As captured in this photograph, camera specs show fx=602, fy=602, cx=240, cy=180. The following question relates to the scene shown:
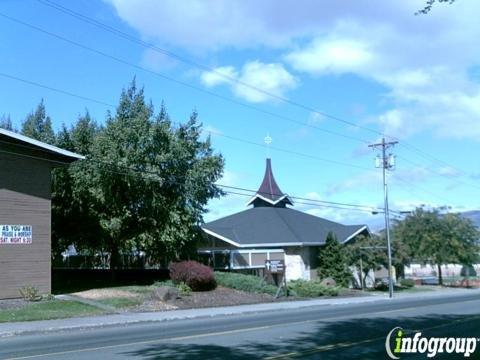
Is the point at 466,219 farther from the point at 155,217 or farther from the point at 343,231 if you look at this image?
the point at 155,217

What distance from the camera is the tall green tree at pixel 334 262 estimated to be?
44188 mm

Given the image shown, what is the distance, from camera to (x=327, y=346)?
12500mm

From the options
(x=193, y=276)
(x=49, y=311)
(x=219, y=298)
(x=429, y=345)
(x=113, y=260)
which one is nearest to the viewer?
(x=429, y=345)

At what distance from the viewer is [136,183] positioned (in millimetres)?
30922

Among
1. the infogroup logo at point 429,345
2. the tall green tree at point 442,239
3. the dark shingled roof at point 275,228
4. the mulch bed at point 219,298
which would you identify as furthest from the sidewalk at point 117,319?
the tall green tree at point 442,239

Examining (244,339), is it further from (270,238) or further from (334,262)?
(334,262)

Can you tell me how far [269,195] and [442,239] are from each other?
653 inches

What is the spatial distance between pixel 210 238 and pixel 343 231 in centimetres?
1288

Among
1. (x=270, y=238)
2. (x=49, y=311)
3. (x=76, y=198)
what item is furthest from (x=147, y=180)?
(x=270, y=238)

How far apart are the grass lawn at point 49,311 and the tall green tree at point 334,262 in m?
24.1

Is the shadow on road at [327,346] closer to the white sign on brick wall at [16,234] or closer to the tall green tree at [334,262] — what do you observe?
the white sign on brick wall at [16,234]

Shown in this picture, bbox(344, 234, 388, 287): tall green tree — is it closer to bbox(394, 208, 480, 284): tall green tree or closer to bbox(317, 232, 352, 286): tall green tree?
bbox(317, 232, 352, 286): tall green tree

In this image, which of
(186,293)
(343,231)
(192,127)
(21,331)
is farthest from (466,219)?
(21,331)

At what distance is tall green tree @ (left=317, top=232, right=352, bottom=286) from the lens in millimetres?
44188
